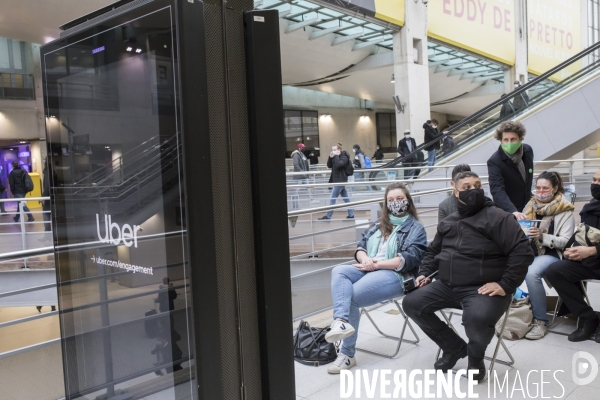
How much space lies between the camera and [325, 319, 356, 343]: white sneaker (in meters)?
3.50

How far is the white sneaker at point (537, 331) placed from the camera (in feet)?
13.6

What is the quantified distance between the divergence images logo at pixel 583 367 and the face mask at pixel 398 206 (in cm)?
152

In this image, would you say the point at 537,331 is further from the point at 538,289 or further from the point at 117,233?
the point at 117,233

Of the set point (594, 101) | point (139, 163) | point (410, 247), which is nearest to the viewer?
point (139, 163)

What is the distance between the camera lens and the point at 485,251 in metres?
3.47

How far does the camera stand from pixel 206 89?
5.66 ft

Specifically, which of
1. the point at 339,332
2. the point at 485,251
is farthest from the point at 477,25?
the point at 339,332

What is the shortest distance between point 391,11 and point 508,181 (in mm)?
15343

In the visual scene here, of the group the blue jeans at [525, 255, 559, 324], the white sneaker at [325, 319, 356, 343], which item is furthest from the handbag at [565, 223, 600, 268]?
the white sneaker at [325, 319, 356, 343]

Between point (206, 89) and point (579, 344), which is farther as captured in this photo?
point (579, 344)

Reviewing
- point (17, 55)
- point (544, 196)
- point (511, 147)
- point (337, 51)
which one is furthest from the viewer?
point (337, 51)

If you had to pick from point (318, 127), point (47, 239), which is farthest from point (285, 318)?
point (318, 127)

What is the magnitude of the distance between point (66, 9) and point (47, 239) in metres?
7.39

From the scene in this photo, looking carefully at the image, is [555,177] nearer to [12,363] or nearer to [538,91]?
[12,363]
